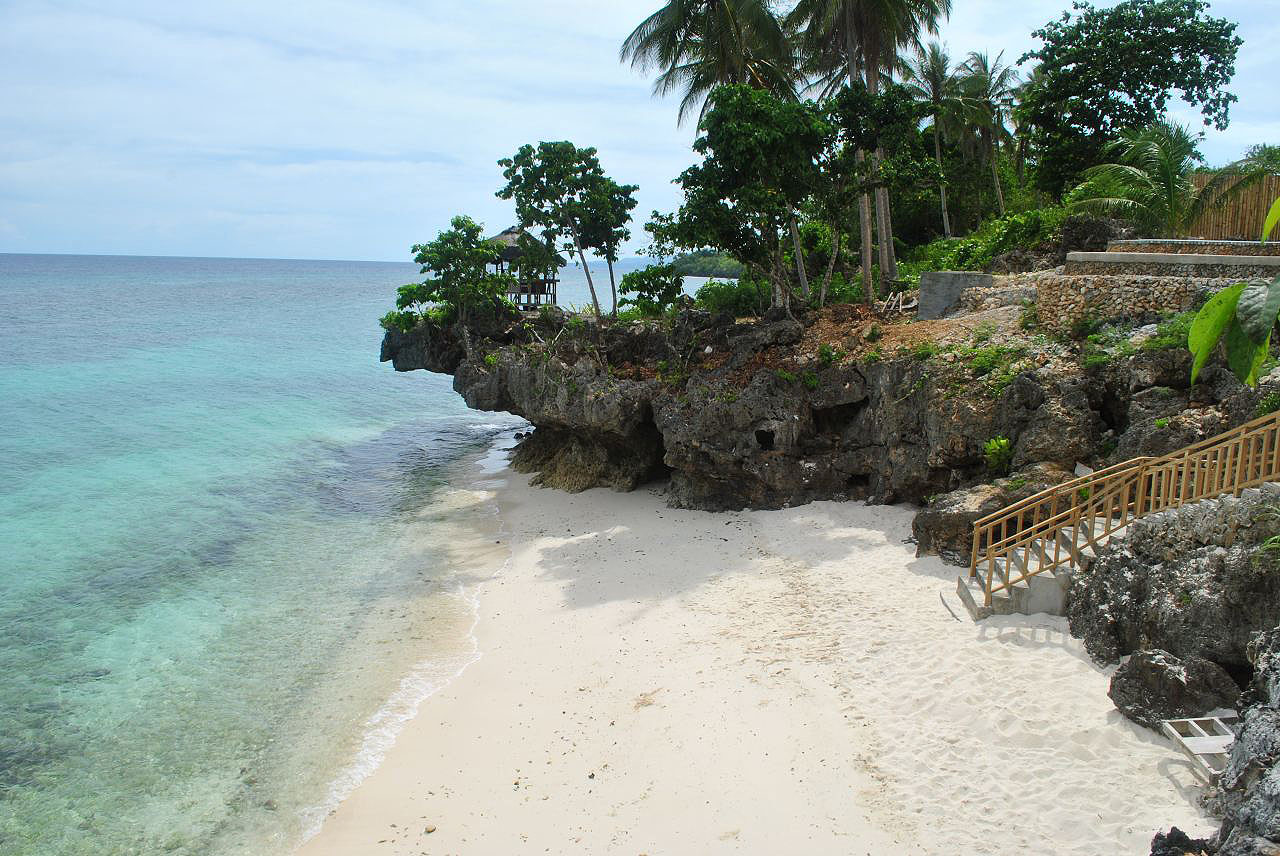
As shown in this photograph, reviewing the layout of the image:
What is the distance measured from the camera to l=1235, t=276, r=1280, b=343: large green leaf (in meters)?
4.18

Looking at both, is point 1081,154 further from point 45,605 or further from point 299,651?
point 45,605

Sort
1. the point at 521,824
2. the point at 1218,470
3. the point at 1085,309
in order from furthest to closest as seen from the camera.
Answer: the point at 1085,309 < the point at 1218,470 < the point at 521,824

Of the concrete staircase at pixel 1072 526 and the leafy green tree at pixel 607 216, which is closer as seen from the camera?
the concrete staircase at pixel 1072 526

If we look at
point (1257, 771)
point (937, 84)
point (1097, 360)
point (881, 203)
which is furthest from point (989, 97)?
point (1257, 771)

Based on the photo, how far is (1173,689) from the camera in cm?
919

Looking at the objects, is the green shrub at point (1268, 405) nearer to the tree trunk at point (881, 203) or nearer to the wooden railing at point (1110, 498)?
the wooden railing at point (1110, 498)

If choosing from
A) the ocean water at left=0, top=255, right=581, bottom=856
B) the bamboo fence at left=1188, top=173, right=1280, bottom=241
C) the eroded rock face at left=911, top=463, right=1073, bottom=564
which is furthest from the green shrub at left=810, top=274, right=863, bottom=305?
the ocean water at left=0, top=255, right=581, bottom=856

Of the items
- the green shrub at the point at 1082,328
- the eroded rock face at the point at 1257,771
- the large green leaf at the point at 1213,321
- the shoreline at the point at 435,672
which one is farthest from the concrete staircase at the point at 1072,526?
the shoreline at the point at 435,672

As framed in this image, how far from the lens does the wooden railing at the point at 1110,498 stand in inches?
410

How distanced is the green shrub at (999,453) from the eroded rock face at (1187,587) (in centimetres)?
452

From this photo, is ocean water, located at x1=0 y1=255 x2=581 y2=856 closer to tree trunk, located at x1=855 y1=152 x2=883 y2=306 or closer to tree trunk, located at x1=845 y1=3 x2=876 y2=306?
tree trunk, located at x1=855 y1=152 x2=883 y2=306

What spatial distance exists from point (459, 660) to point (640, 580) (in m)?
4.03

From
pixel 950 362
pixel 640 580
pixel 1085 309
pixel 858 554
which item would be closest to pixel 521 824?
pixel 640 580

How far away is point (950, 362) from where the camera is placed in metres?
17.7
